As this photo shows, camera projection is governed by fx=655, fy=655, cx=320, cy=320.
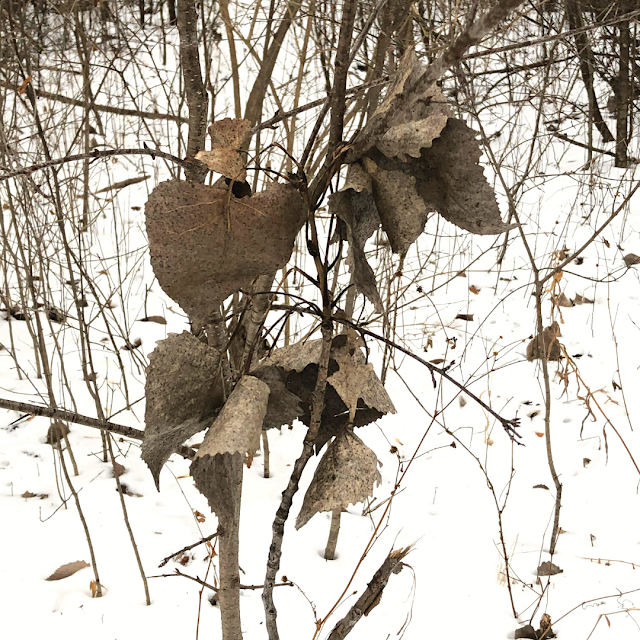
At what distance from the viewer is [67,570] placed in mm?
1707

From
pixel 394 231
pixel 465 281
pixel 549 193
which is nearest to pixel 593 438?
pixel 465 281

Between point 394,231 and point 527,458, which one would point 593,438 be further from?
point 394,231

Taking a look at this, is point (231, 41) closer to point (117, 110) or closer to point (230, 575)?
point (117, 110)

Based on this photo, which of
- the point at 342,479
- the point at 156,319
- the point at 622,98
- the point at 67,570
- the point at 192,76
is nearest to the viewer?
the point at 342,479

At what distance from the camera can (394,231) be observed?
525 mm

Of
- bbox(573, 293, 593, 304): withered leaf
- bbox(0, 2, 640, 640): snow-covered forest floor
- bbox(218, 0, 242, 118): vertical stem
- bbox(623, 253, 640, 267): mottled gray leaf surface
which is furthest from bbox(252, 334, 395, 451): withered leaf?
bbox(623, 253, 640, 267): mottled gray leaf surface

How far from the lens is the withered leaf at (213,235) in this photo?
1.66ft

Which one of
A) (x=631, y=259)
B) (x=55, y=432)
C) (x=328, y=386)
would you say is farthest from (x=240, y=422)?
(x=631, y=259)

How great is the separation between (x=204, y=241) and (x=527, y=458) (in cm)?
198

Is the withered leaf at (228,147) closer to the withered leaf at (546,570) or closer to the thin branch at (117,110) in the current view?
the thin branch at (117,110)

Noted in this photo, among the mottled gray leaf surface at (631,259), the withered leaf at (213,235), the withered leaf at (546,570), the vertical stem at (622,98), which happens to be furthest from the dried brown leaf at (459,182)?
the vertical stem at (622,98)

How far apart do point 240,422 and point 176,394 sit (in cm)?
9

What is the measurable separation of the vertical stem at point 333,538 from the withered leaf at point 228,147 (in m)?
1.36

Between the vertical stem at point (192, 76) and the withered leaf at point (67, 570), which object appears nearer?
the vertical stem at point (192, 76)
